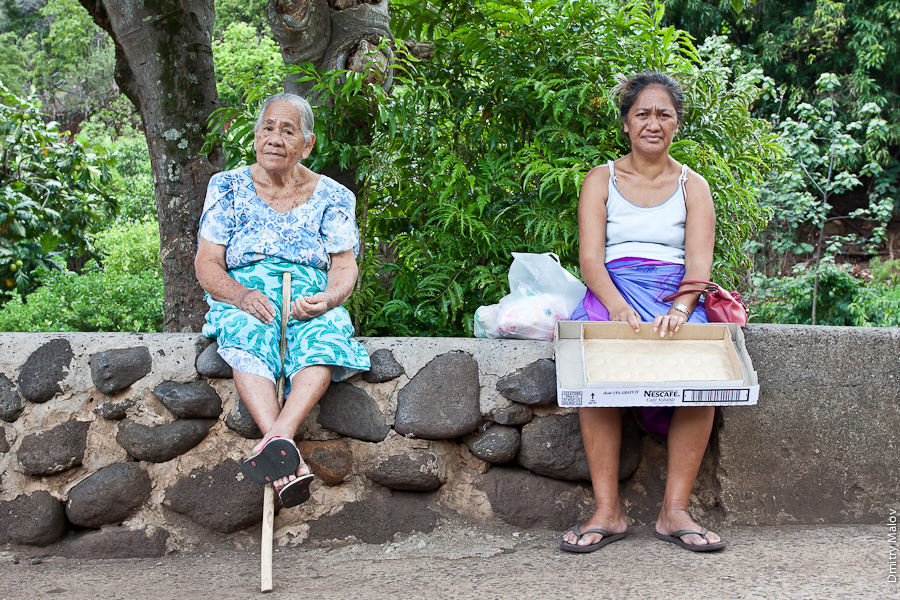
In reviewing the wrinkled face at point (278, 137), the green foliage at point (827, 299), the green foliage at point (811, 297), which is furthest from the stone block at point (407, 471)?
the green foliage at point (811, 297)

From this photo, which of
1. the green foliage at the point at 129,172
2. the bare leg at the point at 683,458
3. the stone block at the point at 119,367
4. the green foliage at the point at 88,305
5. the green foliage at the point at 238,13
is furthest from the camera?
the green foliage at the point at 238,13

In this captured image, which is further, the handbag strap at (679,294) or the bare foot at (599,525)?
the handbag strap at (679,294)

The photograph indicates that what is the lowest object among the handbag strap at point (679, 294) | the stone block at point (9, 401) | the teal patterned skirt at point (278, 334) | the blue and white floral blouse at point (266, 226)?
the stone block at point (9, 401)

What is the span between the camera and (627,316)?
7.95 feet

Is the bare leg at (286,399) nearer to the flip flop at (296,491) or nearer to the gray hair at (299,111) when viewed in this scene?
the flip flop at (296,491)

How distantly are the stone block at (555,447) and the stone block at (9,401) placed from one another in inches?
66.7

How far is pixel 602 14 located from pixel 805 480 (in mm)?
1957

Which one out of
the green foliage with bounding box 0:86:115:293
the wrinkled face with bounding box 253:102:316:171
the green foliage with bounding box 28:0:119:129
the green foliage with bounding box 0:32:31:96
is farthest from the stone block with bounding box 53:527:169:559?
the green foliage with bounding box 0:32:31:96

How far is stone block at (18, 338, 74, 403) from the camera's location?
8.27 ft

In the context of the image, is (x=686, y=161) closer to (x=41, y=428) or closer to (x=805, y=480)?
(x=805, y=480)

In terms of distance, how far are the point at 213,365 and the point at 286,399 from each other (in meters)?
0.33

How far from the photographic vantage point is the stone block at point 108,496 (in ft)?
8.16

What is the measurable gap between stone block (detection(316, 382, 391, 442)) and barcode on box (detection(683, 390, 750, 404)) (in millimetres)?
1009

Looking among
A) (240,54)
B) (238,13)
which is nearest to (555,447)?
(240,54)
